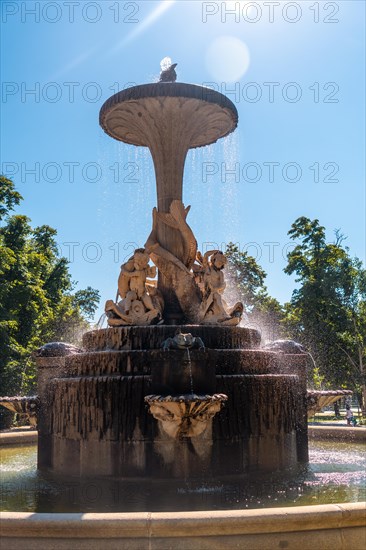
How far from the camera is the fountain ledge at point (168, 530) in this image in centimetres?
510

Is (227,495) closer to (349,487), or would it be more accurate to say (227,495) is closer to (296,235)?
(349,487)

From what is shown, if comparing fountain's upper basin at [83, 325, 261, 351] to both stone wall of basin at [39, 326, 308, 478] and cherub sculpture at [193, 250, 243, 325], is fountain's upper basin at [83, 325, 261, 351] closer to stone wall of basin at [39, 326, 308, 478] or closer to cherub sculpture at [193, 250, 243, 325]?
stone wall of basin at [39, 326, 308, 478]

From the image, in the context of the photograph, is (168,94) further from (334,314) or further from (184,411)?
(334,314)

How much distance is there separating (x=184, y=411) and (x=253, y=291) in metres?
41.5

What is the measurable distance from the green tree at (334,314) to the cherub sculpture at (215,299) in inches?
899

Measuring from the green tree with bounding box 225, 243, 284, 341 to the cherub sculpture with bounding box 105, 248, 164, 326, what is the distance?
32.0 meters

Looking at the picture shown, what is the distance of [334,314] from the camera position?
35625 millimetres

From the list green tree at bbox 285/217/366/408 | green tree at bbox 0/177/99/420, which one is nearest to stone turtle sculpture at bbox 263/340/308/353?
green tree at bbox 0/177/99/420

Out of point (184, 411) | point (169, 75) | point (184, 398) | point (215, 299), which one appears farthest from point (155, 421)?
point (169, 75)

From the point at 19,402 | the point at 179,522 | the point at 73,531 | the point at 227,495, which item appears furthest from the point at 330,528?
the point at 19,402

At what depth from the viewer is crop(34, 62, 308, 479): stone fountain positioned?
28.8 ft

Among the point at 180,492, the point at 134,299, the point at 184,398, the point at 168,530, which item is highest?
the point at 134,299

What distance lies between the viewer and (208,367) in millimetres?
8922

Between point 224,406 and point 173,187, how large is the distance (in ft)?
22.7
